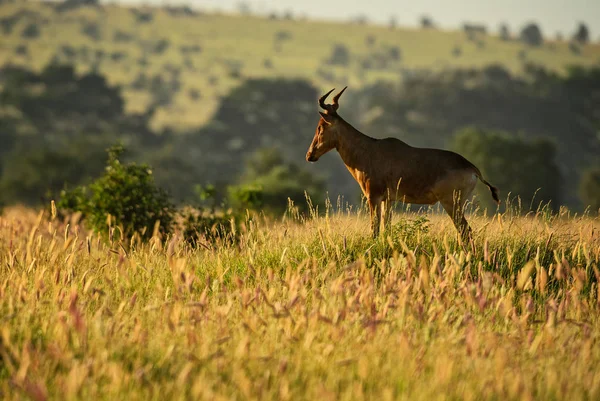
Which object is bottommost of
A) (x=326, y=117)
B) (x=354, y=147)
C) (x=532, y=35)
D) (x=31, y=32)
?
(x=354, y=147)

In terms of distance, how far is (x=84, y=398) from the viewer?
4672 millimetres

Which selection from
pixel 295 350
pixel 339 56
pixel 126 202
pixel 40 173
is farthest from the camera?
pixel 339 56

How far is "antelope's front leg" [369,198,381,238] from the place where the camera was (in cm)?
946

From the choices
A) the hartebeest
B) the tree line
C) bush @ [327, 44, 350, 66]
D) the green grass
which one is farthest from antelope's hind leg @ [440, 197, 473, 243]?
bush @ [327, 44, 350, 66]

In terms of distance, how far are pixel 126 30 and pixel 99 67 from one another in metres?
21.4

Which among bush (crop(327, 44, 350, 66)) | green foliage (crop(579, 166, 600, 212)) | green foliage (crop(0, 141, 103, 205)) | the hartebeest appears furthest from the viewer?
bush (crop(327, 44, 350, 66))

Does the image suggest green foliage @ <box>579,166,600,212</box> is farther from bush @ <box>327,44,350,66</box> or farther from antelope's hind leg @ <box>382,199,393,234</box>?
bush @ <box>327,44,350,66</box>

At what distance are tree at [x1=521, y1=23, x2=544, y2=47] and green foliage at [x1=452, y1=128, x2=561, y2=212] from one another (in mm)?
74586

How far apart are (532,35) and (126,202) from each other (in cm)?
10897

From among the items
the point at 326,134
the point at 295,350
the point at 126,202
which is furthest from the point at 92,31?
the point at 295,350

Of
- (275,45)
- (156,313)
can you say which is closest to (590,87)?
(156,313)

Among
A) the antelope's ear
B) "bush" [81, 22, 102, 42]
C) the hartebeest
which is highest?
"bush" [81, 22, 102, 42]

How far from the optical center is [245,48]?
113 m

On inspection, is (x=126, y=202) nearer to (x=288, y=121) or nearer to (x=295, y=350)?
(x=295, y=350)
